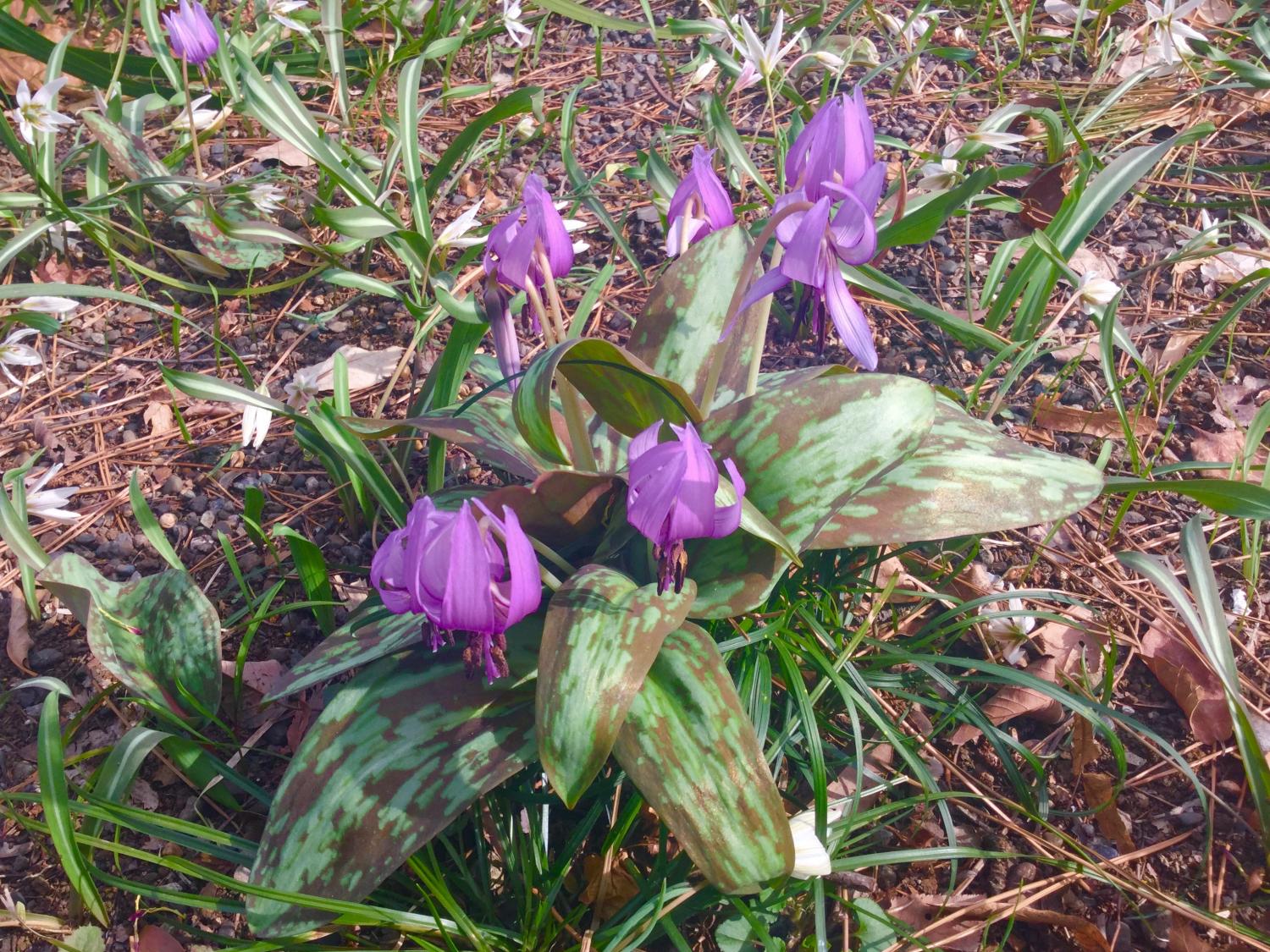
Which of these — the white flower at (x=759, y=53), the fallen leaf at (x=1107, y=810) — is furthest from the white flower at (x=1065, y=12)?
the fallen leaf at (x=1107, y=810)

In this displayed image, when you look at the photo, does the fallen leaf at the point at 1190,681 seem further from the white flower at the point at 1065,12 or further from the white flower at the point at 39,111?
the white flower at the point at 39,111

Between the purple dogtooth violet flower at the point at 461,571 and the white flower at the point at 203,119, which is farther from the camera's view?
the white flower at the point at 203,119

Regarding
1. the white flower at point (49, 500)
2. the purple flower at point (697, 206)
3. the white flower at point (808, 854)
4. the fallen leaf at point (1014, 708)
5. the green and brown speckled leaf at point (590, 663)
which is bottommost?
the fallen leaf at point (1014, 708)

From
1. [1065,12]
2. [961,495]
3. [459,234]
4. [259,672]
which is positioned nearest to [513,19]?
[459,234]

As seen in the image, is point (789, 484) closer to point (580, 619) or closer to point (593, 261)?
point (580, 619)

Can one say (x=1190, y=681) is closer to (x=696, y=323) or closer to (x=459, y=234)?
(x=696, y=323)

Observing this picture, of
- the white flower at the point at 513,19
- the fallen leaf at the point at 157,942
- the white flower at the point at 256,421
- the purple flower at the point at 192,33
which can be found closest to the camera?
the fallen leaf at the point at 157,942

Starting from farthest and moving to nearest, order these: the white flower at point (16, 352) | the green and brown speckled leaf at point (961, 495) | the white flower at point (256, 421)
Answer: the white flower at point (16, 352) → the white flower at point (256, 421) → the green and brown speckled leaf at point (961, 495)

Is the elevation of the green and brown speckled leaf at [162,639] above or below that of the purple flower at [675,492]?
below
